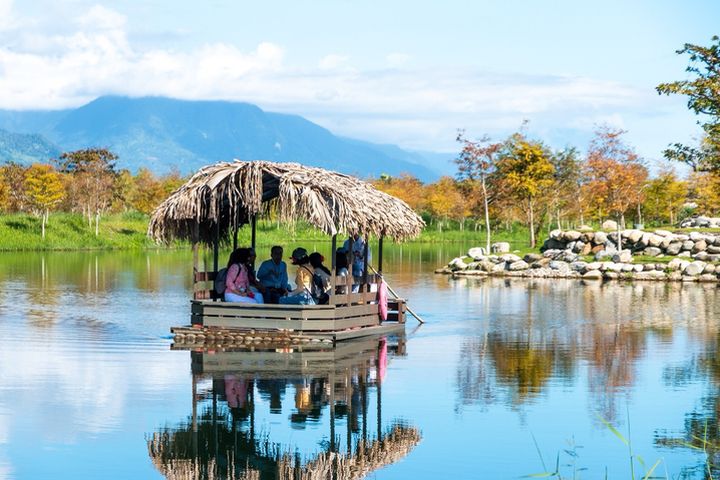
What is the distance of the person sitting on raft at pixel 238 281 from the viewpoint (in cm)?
2000

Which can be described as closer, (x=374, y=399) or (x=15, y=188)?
(x=374, y=399)

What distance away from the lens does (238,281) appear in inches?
794

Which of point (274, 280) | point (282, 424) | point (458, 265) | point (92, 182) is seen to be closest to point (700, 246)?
point (458, 265)

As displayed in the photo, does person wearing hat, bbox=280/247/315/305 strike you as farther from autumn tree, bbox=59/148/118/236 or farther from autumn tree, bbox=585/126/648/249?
autumn tree, bbox=59/148/118/236

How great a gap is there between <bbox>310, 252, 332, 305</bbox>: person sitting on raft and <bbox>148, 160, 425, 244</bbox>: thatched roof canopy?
1364mm

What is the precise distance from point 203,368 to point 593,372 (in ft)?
19.2

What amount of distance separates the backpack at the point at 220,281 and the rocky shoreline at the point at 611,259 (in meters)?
22.4

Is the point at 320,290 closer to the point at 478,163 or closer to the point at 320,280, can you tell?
the point at 320,280

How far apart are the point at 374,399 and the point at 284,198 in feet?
18.5

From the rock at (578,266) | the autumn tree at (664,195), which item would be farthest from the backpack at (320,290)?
the autumn tree at (664,195)

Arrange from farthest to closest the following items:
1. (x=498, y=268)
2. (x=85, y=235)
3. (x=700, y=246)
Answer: (x=85, y=235) < (x=498, y=268) < (x=700, y=246)

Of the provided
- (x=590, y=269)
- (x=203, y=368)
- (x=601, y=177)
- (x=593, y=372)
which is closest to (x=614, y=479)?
(x=593, y=372)

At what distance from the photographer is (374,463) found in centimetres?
1067

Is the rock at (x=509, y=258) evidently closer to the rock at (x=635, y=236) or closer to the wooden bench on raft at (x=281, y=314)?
the rock at (x=635, y=236)
